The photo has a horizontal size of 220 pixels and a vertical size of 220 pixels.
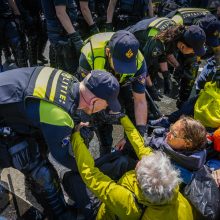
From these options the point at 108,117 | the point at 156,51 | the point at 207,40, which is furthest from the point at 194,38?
the point at 108,117

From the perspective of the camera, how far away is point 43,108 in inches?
81.0

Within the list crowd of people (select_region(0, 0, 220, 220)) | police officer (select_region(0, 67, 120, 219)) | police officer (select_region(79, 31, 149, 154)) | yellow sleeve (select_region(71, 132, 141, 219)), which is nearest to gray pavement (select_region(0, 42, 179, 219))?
crowd of people (select_region(0, 0, 220, 220))

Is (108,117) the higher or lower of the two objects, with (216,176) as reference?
higher

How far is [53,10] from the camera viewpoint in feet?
12.7

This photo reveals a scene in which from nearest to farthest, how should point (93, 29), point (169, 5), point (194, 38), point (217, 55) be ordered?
point (194, 38) < point (217, 55) < point (93, 29) < point (169, 5)

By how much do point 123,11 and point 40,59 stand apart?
1.57m

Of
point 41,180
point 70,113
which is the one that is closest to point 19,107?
point 70,113

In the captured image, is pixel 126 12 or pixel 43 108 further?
pixel 126 12

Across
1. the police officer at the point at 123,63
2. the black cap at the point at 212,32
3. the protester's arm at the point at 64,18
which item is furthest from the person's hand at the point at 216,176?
the protester's arm at the point at 64,18

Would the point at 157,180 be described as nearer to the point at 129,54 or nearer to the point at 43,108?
the point at 43,108

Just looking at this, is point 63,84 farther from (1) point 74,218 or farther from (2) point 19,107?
(1) point 74,218

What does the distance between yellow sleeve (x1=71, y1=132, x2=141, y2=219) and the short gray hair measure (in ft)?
0.48

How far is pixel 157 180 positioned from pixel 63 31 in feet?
8.33

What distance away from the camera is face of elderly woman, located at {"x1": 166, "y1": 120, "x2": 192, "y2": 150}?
7.49ft
